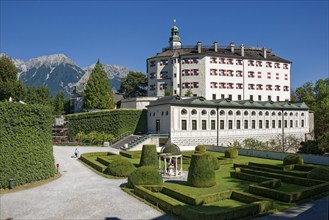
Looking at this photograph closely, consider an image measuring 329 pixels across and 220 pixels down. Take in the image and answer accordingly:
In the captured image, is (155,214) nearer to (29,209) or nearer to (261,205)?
(261,205)

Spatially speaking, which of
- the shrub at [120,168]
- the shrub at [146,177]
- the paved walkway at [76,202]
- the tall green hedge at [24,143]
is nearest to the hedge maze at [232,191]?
the shrub at [146,177]

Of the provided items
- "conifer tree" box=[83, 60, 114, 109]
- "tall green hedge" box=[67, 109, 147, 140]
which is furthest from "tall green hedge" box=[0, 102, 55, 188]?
"conifer tree" box=[83, 60, 114, 109]

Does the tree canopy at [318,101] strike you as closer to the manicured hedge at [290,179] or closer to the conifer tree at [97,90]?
the manicured hedge at [290,179]

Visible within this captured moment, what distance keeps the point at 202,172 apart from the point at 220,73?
153ft

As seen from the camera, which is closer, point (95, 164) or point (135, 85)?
point (95, 164)

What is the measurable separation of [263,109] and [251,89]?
13.5 meters

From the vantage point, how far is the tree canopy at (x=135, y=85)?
89062 mm

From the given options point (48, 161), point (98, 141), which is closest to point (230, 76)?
point (98, 141)

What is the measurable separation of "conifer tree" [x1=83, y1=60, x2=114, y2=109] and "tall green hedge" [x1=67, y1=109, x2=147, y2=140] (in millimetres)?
5608

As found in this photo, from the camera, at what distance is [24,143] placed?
2398 centimetres

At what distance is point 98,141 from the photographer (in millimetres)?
52938

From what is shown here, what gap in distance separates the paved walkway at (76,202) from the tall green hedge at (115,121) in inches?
1104

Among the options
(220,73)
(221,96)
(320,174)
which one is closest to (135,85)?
(220,73)

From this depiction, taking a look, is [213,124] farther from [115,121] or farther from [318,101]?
[318,101]
